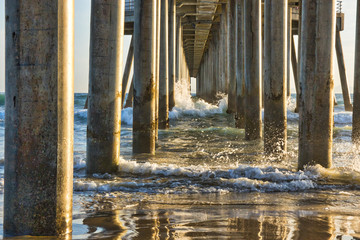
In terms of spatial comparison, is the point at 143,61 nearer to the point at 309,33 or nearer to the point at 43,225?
the point at 309,33

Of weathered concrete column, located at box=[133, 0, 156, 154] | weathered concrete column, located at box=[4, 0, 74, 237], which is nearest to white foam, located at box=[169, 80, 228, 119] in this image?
weathered concrete column, located at box=[133, 0, 156, 154]

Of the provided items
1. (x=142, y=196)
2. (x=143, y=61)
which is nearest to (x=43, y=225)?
(x=142, y=196)

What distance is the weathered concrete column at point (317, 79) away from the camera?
559 centimetres

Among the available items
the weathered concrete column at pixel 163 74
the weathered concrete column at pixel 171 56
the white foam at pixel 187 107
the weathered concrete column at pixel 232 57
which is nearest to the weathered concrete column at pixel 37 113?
the weathered concrete column at pixel 163 74

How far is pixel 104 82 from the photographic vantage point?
5746 millimetres

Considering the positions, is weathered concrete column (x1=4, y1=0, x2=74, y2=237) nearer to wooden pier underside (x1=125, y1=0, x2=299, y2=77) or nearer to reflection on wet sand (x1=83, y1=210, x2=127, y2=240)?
reflection on wet sand (x1=83, y1=210, x2=127, y2=240)

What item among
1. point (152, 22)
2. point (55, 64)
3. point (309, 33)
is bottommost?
point (55, 64)

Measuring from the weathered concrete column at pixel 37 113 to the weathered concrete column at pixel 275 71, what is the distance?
525 centimetres

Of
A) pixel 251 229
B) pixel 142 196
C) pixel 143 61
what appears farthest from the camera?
pixel 143 61

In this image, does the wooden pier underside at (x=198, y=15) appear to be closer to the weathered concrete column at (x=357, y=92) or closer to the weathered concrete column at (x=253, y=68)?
the weathered concrete column at (x=253, y=68)

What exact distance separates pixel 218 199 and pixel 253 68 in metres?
5.59

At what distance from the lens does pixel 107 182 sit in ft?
18.0

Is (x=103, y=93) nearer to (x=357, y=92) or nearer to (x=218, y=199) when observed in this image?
(x=218, y=199)

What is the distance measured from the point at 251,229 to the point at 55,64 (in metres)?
1.74
